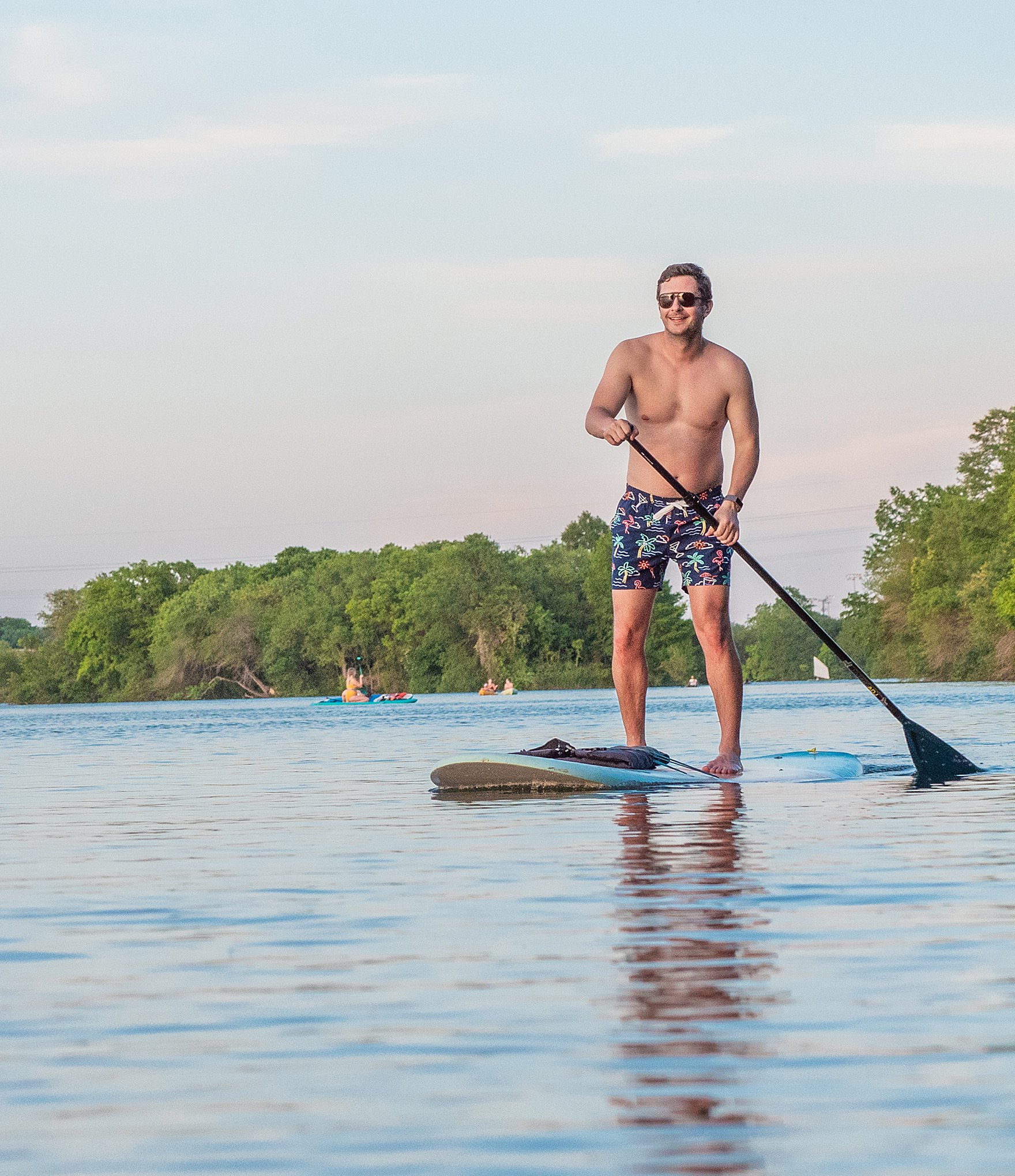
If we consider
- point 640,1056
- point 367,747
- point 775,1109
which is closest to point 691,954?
point 640,1056

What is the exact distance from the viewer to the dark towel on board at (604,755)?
845cm

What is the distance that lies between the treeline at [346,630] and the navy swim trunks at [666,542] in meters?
82.9

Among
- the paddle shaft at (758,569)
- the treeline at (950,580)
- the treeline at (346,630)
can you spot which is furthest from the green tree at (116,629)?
the paddle shaft at (758,569)

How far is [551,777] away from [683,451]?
67.7 inches

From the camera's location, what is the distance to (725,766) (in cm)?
902

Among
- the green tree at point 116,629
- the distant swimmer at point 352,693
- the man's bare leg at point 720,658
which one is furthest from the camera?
the green tree at point 116,629

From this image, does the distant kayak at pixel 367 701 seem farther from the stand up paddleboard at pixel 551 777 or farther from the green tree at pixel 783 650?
the green tree at pixel 783 650

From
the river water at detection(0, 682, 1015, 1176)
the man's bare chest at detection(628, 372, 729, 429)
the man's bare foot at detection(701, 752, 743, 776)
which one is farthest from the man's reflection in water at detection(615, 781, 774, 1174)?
the man's bare chest at detection(628, 372, 729, 429)

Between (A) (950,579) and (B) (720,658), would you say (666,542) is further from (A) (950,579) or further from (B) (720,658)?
(A) (950,579)

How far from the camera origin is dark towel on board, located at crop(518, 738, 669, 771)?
8445 mm

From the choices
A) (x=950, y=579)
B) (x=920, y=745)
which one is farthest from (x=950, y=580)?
(x=920, y=745)

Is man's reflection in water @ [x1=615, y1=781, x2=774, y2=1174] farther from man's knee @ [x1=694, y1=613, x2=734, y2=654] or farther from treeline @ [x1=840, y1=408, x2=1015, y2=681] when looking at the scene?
treeline @ [x1=840, y1=408, x2=1015, y2=681]

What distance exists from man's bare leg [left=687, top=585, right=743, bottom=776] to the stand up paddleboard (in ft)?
0.42

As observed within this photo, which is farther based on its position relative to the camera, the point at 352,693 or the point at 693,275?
the point at 352,693
